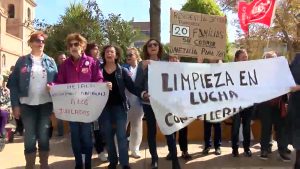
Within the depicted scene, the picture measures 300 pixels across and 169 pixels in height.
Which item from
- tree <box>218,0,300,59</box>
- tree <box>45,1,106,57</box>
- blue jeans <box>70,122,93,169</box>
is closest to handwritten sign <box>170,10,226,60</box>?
blue jeans <box>70,122,93,169</box>

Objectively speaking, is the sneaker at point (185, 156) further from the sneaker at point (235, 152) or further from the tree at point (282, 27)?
the tree at point (282, 27)

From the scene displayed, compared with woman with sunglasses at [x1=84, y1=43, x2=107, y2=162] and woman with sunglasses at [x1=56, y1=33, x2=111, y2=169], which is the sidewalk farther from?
woman with sunglasses at [x1=56, y1=33, x2=111, y2=169]

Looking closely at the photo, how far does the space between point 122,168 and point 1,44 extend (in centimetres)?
5497

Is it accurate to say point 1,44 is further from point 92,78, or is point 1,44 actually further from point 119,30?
point 92,78

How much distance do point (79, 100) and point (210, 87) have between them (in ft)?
5.93

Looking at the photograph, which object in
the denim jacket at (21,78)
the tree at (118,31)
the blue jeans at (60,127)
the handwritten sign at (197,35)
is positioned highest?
the tree at (118,31)

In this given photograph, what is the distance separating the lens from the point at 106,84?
19.5 ft

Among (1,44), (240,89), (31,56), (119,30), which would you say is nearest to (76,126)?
(31,56)

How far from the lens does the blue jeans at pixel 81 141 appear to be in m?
5.97

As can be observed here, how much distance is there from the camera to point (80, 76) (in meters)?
6.05

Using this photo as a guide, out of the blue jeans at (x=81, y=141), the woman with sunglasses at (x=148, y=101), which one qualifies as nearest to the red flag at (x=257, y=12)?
the woman with sunglasses at (x=148, y=101)

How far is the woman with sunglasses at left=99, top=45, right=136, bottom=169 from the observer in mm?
6066

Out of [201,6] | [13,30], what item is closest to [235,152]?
[201,6]

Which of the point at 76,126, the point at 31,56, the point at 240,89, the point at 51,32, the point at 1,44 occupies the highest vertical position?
the point at 1,44
